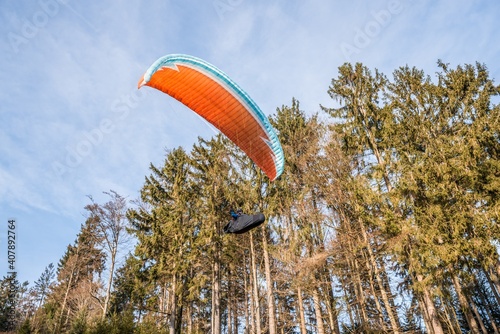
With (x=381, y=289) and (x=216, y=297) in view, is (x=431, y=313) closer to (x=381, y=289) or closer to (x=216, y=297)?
(x=381, y=289)

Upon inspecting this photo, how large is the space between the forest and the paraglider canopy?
2.40 meters

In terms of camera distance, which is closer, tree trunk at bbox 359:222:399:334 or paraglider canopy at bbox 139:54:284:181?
tree trunk at bbox 359:222:399:334

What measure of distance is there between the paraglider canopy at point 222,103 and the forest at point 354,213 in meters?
2.40

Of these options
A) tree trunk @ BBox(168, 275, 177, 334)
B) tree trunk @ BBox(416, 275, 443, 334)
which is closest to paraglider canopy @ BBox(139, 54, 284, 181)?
tree trunk @ BBox(416, 275, 443, 334)

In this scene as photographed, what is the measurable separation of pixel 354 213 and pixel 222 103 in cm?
576

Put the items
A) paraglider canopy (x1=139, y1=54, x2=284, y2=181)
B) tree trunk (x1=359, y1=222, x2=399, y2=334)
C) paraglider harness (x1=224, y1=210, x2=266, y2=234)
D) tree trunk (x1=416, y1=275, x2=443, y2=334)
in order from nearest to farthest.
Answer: paraglider harness (x1=224, y1=210, x2=266, y2=234)
tree trunk (x1=416, y1=275, x2=443, y2=334)
tree trunk (x1=359, y1=222, x2=399, y2=334)
paraglider canopy (x1=139, y1=54, x2=284, y2=181)

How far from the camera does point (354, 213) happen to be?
10.1 m

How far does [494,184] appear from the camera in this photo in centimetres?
859

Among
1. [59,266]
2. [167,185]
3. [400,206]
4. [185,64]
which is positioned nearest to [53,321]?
[59,266]

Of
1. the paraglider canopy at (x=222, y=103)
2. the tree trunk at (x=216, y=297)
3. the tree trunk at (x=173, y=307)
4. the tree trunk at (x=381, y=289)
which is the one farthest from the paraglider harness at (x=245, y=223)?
the tree trunk at (x=173, y=307)

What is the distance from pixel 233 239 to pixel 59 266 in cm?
3157

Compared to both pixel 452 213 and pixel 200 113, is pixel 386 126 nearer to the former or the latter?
pixel 452 213

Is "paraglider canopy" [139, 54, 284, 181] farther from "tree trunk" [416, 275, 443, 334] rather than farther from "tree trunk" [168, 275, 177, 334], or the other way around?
"tree trunk" [168, 275, 177, 334]

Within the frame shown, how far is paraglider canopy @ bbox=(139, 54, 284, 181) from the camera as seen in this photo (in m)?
8.88
